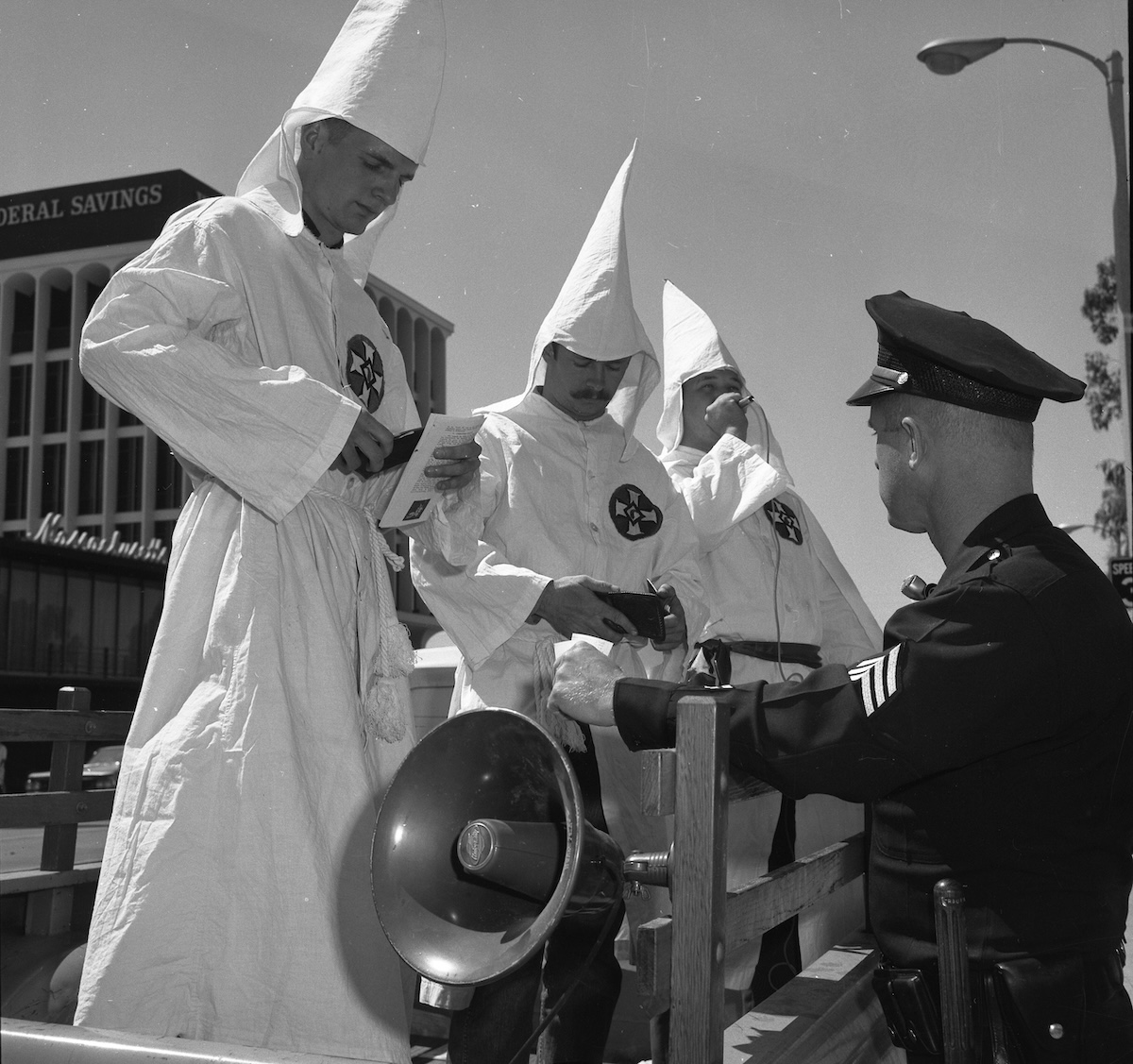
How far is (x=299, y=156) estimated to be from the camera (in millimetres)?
2256

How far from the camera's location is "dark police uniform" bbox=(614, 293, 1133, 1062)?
137 centimetres

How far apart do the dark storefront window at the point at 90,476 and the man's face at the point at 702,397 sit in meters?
28.5

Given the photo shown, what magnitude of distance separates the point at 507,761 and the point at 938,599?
1.84 ft

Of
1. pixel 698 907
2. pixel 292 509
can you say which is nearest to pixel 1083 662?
pixel 698 907

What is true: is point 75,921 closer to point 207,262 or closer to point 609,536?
point 609,536

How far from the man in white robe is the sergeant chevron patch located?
2.99 feet

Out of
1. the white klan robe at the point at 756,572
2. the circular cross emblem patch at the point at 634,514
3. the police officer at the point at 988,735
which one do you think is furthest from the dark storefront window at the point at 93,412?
the police officer at the point at 988,735

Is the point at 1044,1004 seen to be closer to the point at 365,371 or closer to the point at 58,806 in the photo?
the point at 365,371

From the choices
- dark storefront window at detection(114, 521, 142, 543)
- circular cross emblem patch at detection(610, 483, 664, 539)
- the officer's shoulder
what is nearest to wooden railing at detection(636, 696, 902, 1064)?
the officer's shoulder

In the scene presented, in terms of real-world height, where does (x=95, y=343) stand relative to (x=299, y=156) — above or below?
below

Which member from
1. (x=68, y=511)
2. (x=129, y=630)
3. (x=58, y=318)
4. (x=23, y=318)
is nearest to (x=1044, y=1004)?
(x=58, y=318)

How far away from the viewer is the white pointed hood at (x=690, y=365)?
4.21m

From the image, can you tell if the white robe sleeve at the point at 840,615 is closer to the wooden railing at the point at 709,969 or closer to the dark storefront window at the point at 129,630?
the wooden railing at the point at 709,969

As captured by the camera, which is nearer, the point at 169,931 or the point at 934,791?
the point at 934,791
